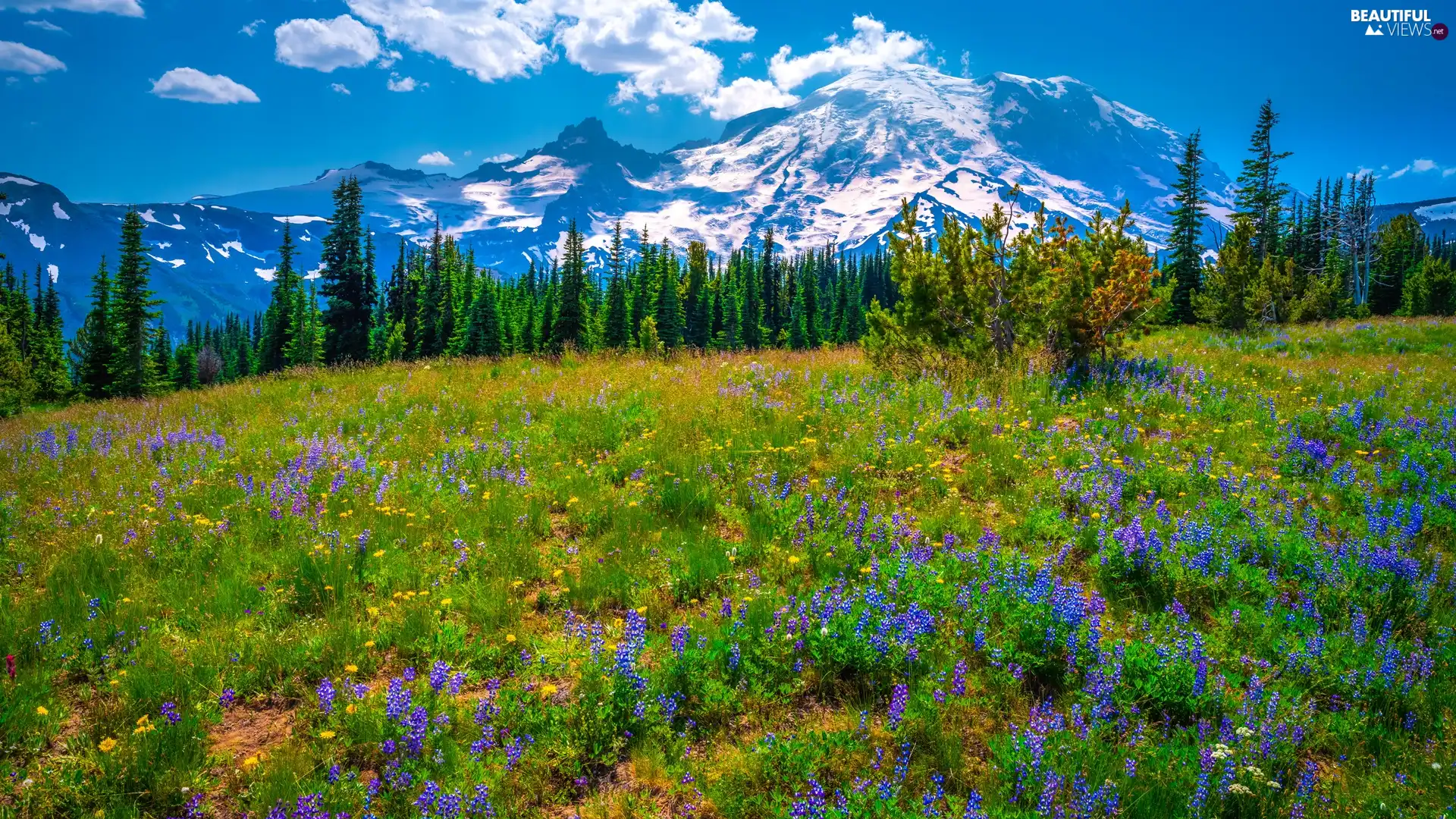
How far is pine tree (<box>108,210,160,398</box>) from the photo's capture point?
5094 centimetres

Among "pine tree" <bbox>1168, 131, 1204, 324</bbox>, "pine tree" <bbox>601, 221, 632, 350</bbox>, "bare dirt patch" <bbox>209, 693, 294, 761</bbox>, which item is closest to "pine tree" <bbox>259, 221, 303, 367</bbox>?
"pine tree" <bbox>601, 221, 632, 350</bbox>

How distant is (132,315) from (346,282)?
55.5ft

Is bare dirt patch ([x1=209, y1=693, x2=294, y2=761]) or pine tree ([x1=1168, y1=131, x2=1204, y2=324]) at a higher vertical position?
pine tree ([x1=1168, y1=131, x2=1204, y2=324])

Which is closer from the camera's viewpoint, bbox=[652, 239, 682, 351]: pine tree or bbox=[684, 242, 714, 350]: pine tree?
bbox=[652, 239, 682, 351]: pine tree

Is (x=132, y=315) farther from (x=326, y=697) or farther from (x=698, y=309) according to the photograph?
(x=326, y=697)

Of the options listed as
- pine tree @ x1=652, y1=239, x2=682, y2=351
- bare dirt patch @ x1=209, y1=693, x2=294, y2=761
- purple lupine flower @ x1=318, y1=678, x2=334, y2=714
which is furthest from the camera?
pine tree @ x1=652, y1=239, x2=682, y2=351

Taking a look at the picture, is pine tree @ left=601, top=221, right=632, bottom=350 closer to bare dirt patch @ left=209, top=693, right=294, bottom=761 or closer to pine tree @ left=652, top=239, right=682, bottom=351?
pine tree @ left=652, top=239, right=682, bottom=351

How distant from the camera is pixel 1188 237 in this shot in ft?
159

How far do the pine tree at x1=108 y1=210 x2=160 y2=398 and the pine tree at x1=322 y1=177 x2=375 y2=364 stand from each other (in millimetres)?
11932

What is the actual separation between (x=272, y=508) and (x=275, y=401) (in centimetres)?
663

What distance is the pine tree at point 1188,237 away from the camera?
4734 centimetres

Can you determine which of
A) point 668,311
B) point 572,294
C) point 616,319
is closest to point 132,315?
point 572,294

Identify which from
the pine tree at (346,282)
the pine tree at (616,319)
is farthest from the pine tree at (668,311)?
the pine tree at (346,282)

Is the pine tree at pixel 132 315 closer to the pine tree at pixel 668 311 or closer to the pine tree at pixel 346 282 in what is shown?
the pine tree at pixel 346 282
